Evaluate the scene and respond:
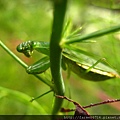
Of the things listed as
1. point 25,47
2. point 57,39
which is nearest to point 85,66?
point 25,47

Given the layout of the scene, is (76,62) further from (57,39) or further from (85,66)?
(57,39)

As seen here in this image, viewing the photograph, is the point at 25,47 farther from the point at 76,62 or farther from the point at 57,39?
the point at 57,39

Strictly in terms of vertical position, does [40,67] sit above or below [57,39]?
below

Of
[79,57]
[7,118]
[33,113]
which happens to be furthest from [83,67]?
[7,118]

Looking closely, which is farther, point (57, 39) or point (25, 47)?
point (25, 47)

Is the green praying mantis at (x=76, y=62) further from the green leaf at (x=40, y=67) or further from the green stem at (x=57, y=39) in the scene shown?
the green stem at (x=57, y=39)

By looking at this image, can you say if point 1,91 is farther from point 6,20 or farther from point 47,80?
point 6,20

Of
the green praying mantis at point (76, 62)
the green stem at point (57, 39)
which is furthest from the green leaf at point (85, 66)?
the green stem at point (57, 39)

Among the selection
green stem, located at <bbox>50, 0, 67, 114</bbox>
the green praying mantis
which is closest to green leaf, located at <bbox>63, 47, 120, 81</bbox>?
the green praying mantis

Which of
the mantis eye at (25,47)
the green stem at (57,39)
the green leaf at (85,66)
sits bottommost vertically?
the green leaf at (85,66)

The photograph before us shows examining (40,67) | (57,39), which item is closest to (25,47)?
(40,67)

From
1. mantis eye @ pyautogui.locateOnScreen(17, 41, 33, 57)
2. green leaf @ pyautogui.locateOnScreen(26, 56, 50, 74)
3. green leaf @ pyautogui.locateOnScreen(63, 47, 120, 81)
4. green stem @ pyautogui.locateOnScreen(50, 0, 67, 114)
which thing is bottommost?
green leaf @ pyautogui.locateOnScreen(63, 47, 120, 81)

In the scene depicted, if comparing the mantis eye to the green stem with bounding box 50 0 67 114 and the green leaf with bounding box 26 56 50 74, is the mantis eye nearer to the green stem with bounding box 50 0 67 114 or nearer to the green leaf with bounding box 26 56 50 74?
the green leaf with bounding box 26 56 50 74
